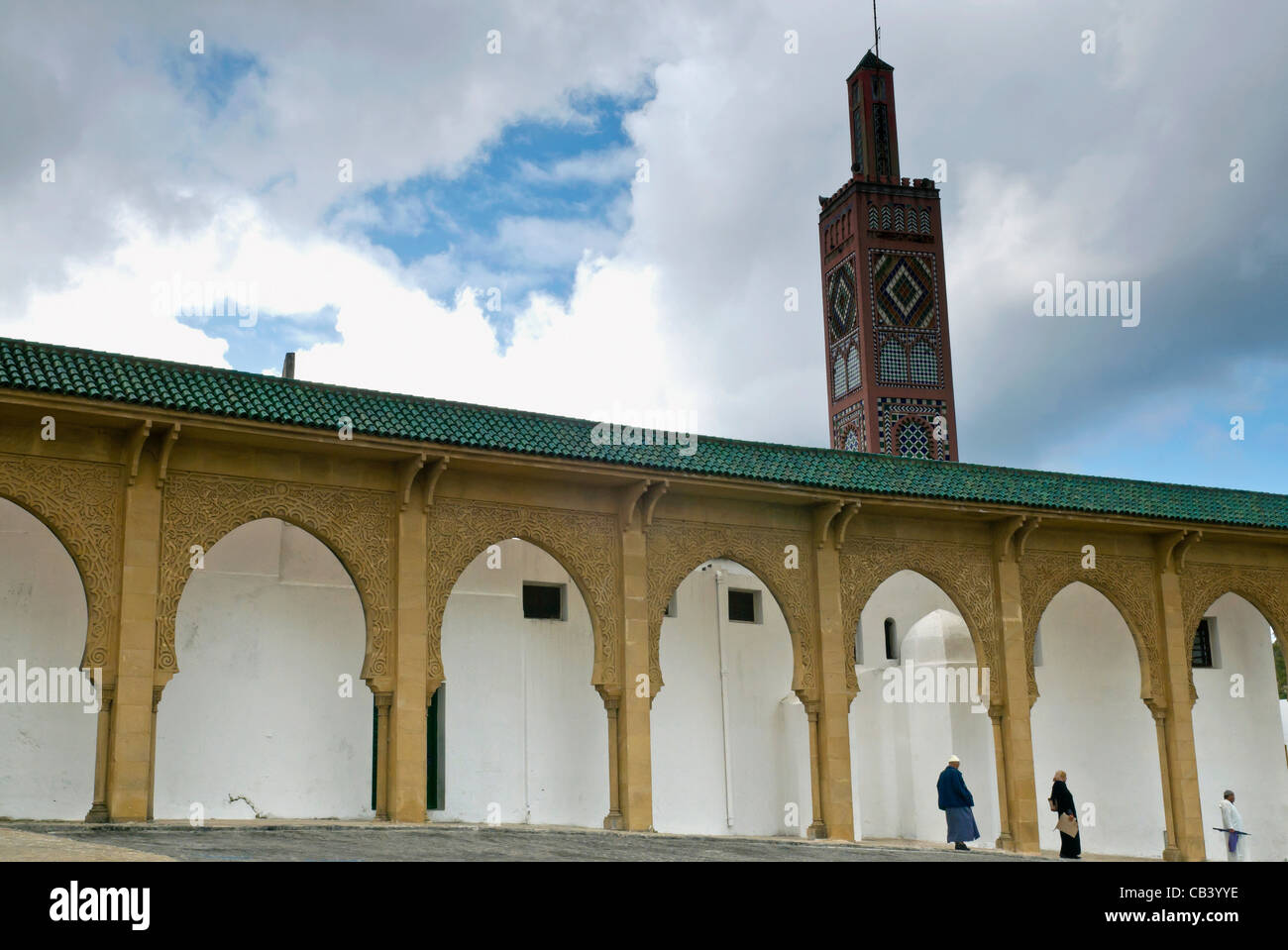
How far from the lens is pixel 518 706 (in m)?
16.7

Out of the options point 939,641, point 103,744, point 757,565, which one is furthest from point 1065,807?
point 103,744

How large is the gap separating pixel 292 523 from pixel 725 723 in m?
6.94

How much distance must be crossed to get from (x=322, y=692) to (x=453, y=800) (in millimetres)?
1941

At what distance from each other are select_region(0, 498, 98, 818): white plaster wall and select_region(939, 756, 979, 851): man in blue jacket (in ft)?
28.6

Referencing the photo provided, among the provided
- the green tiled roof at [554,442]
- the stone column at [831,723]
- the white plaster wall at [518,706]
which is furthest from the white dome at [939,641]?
the white plaster wall at [518,706]

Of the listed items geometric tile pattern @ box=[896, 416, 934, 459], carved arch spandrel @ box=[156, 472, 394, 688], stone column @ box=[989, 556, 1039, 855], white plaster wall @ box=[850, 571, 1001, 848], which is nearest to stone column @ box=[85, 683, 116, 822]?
carved arch spandrel @ box=[156, 472, 394, 688]

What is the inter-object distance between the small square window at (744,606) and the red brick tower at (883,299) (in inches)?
296

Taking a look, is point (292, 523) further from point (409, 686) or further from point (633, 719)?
point (633, 719)

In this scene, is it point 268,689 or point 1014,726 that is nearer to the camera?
point 268,689

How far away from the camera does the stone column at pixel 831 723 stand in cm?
1606

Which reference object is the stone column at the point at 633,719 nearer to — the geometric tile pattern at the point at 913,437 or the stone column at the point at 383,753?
the stone column at the point at 383,753

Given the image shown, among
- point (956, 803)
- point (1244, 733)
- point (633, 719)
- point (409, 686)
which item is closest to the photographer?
point (409, 686)

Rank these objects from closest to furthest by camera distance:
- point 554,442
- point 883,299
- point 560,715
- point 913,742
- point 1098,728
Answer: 1. point 554,442
2. point 560,715
3. point 913,742
4. point 1098,728
5. point 883,299

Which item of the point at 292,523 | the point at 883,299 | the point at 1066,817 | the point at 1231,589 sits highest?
the point at 883,299
